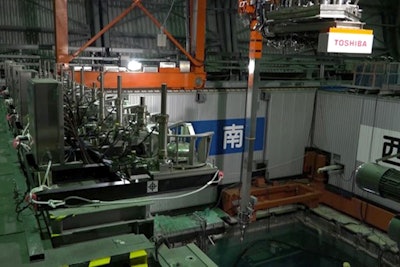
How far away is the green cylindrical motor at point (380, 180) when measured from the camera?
132 inches

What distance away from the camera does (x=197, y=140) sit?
4.99 meters

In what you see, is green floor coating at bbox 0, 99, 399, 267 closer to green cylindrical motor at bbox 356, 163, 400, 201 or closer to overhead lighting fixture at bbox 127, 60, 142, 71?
overhead lighting fixture at bbox 127, 60, 142, 71

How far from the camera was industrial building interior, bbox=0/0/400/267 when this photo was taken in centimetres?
216

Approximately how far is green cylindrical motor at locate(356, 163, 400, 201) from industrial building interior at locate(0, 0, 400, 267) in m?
0.01

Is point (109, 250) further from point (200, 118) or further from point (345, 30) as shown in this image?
point (200, 118)

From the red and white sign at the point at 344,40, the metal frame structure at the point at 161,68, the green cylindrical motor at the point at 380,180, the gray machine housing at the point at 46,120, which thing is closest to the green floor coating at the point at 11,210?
the gray machine housing at the point at 46,120

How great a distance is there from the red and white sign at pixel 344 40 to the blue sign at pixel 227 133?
4.34 meters

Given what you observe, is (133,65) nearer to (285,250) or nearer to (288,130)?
(288,130)

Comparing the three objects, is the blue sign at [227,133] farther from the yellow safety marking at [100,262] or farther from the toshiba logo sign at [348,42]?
the yellow safety marking at [100,262]

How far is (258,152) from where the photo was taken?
29.2 ft

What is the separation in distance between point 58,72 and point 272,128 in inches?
213

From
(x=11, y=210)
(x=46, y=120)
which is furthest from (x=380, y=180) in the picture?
(x=11, y=210)

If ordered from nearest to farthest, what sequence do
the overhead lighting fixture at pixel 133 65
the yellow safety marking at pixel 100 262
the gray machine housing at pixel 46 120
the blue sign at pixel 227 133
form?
the yellow safety marking at pixel 100 262, the gray machine housing at pixel 46 120, the overhead lighting fixture at pixel 133 65, the blue sign at pixel 227 133

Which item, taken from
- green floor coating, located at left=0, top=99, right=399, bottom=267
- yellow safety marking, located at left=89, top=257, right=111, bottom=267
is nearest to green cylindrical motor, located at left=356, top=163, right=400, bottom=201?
yellow safety marking, located at left=89, top=257, right=111, bottom=267
